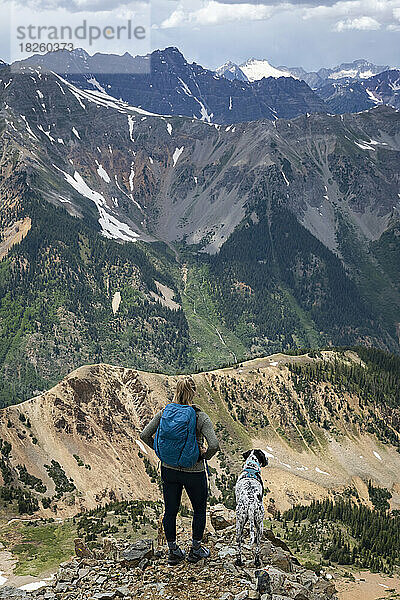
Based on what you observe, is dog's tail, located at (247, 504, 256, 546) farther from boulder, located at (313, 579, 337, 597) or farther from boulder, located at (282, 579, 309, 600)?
boulder, located at (313, 579, 337, 597)

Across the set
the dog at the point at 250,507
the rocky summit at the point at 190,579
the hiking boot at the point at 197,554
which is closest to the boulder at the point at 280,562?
the rocky summit at the point at 190,579

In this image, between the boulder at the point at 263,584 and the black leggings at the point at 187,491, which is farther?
the black leggings at the point at 187,491

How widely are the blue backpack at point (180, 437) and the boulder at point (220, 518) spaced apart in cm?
986

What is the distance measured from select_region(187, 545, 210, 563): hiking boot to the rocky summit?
182 millimetres

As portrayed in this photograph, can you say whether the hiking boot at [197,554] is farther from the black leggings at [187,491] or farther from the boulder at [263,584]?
the boulder at [263,584]

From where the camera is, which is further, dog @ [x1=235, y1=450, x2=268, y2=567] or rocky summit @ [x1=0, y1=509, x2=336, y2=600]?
dog @ [x1=235, y1=450, x2=268, y2=567]

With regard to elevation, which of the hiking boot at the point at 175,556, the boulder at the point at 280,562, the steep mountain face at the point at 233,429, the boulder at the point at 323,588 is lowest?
the steep mountain face at the point at 233,429

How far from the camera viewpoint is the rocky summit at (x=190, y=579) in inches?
687

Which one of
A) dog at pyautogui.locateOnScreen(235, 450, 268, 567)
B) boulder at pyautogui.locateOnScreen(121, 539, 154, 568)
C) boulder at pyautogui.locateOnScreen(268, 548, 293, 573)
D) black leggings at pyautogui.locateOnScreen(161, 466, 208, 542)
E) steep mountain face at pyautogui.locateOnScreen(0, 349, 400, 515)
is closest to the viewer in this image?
black leggings at pyautogui.locateOnScreen(161, 466, 208, 542)

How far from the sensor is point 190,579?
18.1 m

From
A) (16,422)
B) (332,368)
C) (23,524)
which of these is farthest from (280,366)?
(23,524)

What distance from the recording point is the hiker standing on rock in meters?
17.2

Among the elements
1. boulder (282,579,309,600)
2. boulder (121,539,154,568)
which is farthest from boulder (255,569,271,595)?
boulder (121,539,154,568)

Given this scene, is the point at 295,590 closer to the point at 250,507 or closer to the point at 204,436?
the point at 250,507
